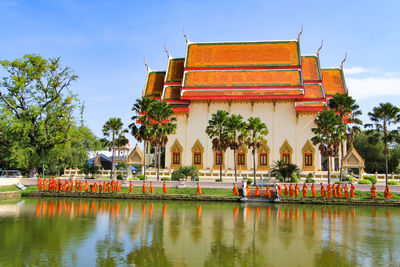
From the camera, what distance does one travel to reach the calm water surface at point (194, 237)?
455 inches

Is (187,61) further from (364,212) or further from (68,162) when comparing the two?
(364,212)

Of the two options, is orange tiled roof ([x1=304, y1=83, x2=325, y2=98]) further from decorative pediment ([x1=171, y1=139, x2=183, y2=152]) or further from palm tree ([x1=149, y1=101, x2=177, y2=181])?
palm tree ([x1=149, y1=101, x2=177, y2=181])

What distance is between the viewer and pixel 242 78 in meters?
42.5

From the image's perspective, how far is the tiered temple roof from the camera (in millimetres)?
40625

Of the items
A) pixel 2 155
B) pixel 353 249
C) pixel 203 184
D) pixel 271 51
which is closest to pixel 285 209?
pixel 203 184

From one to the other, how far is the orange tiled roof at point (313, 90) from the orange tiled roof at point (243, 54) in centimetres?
282

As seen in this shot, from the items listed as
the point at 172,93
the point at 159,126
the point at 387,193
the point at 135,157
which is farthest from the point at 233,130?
the point at 387,193

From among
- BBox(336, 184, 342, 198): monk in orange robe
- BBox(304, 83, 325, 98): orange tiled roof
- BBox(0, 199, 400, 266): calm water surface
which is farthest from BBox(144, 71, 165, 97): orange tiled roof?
BBox(336, 184, 342, 198): monk in orange robe

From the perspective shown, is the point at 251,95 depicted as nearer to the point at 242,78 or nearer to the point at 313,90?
the point at 242,78

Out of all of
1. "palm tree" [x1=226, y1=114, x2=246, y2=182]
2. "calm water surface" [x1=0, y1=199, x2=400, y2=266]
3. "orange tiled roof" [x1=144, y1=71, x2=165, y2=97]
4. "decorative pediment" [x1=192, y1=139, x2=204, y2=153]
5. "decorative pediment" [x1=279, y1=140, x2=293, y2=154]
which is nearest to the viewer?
"calm water surface" [x1=0, y1=199, x2=400, y2=266]

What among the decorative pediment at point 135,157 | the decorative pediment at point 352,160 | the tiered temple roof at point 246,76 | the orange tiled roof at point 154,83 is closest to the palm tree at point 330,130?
the decorative pediment at point 352,160

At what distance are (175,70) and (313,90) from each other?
16.1m

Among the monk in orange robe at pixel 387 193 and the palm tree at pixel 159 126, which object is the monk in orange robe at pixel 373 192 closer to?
the monk in orange robe at pixel 387 193

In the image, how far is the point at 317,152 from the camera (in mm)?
39406
